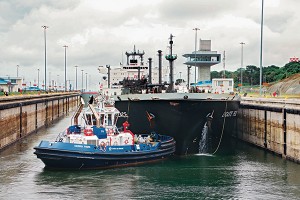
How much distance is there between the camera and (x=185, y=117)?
41938 millimetres

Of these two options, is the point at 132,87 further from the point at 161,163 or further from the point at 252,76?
the point at 252,76

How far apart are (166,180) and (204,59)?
73.9 m

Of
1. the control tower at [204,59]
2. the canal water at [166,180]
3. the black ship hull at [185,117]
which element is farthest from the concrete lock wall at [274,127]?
the control tower at [204,59]

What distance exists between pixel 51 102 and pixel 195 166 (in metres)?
63.3

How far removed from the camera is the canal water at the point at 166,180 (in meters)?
28.7

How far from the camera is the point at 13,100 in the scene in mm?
60625

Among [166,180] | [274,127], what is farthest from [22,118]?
[274,127]

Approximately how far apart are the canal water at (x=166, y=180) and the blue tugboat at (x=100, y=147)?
0.68 m

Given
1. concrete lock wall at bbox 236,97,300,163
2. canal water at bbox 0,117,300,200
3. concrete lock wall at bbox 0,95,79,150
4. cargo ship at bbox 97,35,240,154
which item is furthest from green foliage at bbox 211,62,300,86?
canal water at bbox 0,117,300,200

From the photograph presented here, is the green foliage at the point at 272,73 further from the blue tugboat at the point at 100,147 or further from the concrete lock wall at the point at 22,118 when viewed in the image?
the blue tugboat at the point at 100,147

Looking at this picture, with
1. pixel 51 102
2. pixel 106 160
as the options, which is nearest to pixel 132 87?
pixel 106 160

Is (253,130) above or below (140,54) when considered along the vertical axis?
below

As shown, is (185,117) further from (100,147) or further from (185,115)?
(100,147)

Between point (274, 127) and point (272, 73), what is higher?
point (272, 73)
